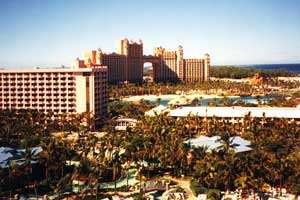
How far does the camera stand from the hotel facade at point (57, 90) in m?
66.5

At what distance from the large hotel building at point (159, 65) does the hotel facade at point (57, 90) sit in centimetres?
6976

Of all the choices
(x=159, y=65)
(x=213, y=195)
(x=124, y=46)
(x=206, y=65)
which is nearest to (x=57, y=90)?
(x=213, y=195)

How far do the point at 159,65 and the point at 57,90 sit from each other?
8940 cm

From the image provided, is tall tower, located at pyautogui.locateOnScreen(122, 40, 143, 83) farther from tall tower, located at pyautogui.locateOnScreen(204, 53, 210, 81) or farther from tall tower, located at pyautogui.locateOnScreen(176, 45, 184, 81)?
tall tower, located at pyautogui.locateOnScreen(204, 53, 210, 81)

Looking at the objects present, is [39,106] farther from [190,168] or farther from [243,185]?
[243,185]

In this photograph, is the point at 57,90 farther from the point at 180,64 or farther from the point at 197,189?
the point at 180,64

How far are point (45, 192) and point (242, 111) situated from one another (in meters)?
38.9

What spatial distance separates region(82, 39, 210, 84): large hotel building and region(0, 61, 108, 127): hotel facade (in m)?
69.8

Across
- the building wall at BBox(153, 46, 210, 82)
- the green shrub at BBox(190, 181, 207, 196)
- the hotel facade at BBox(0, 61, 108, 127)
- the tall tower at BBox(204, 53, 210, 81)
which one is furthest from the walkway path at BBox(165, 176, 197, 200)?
the tall tower at BBox(204, 53, 210, 81)

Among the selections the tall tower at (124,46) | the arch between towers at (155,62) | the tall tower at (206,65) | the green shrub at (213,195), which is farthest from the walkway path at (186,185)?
the tall tower at (206,65)

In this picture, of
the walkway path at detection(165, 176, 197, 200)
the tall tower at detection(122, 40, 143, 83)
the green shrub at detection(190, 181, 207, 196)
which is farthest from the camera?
the tall tower at detection(122, 40, 143, 83)

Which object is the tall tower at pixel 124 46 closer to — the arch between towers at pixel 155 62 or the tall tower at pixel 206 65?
the arch between towers at pixel 155 62

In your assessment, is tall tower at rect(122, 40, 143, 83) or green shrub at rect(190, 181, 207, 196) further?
tall tower at rect(122, 40, 143, 83)

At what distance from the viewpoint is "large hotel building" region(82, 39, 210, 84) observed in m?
143
